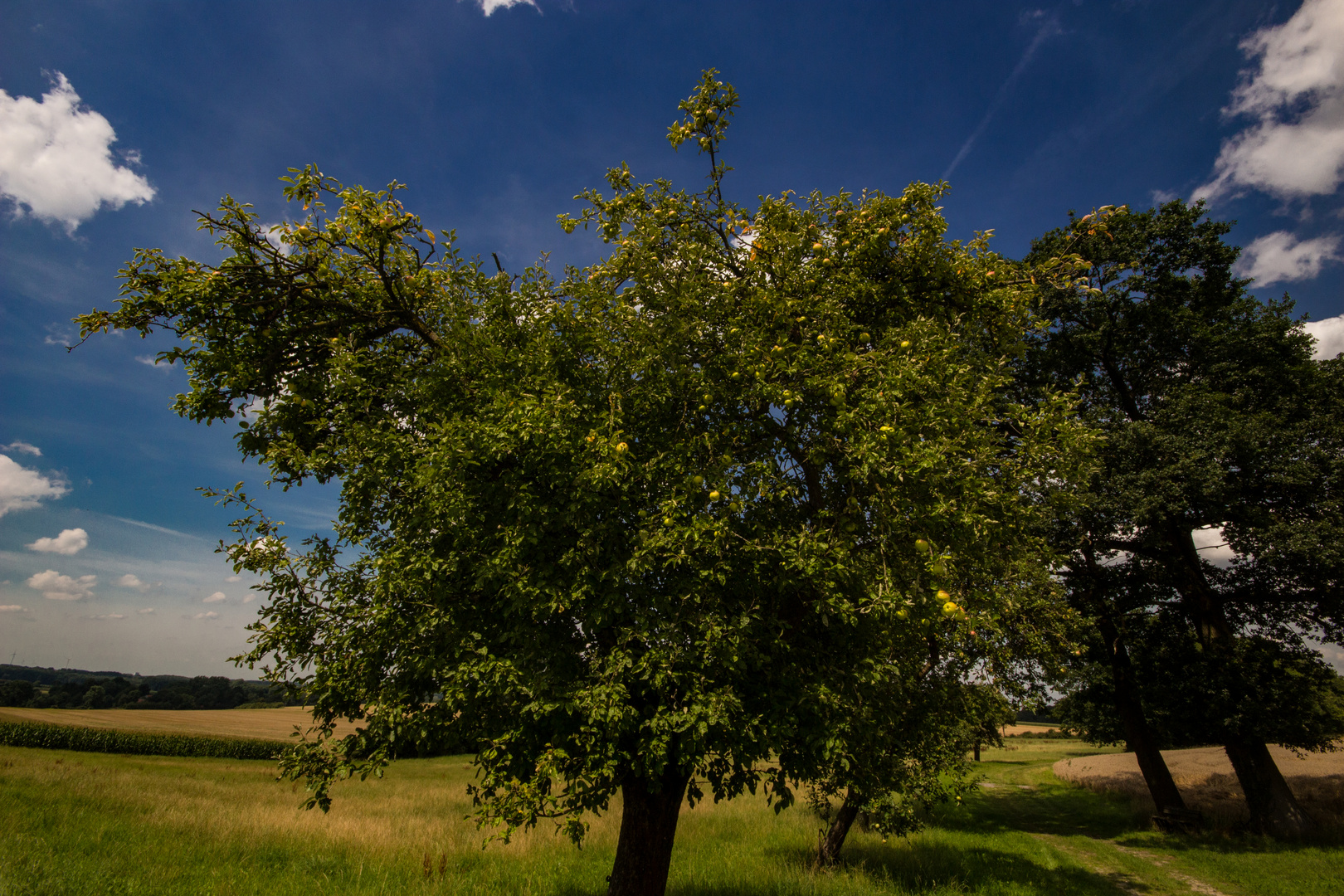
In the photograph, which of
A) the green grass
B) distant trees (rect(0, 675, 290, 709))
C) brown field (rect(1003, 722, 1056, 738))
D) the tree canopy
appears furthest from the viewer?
brown field (rect(1003, 722, 1056, 738))

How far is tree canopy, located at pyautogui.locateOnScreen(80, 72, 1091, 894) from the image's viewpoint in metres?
5.78

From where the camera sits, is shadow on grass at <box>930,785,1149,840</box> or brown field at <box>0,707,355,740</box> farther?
brown field at <box>0,707,355,740</box>

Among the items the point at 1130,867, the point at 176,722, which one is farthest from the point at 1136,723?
the point at 176,722

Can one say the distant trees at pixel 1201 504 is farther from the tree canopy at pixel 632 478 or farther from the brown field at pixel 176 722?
the brown field at pixel 176 722

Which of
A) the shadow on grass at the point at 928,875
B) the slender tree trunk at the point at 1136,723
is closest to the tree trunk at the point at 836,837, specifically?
the shadow on grass at the point at 928,875

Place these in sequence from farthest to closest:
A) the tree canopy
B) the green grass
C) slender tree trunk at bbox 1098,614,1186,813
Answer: slender tree trunk at bbox 1098,614,1186,813 < the green grass < the tree canopy

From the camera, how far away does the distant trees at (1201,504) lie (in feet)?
51.5

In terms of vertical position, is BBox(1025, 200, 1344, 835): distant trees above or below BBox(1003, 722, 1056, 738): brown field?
above

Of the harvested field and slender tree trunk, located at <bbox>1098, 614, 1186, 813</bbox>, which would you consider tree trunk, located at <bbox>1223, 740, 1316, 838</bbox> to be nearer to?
the harvested field

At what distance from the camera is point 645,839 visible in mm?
7477

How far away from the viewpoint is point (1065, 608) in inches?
531

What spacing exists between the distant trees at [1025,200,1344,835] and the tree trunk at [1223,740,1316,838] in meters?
0.04

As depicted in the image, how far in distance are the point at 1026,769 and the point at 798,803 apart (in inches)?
1492

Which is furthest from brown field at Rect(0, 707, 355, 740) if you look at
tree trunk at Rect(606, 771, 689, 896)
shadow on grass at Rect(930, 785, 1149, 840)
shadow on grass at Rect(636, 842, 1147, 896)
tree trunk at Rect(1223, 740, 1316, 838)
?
tree trunk at Rect(1223, 740, 1316, 838)
